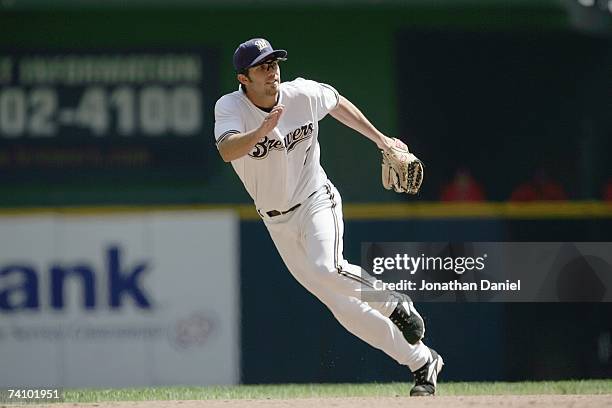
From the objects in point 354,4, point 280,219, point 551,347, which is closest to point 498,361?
point 551,347

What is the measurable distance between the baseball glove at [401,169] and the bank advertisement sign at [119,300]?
153 cm

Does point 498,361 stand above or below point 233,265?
below

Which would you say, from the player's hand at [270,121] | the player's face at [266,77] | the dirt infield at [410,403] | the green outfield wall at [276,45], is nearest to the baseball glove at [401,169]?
the player's face at [266,77]

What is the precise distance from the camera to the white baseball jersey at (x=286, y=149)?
19.9 feet

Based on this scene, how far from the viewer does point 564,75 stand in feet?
33.8

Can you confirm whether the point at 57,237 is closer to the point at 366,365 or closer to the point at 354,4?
the point at 366,365

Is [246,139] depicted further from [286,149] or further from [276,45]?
[276,45]

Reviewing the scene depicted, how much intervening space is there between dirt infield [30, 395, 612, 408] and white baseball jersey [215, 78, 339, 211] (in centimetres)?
83

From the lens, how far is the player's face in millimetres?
5961

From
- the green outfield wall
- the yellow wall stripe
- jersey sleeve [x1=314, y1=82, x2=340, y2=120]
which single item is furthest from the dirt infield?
the green outfield wall

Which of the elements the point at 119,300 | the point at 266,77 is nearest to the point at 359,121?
the point at 266,77

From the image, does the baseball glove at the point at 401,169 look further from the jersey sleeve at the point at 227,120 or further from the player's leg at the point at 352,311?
the jersey sleeve at the point at 227,120

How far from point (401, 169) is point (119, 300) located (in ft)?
6.46

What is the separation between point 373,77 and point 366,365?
10.6 feet
